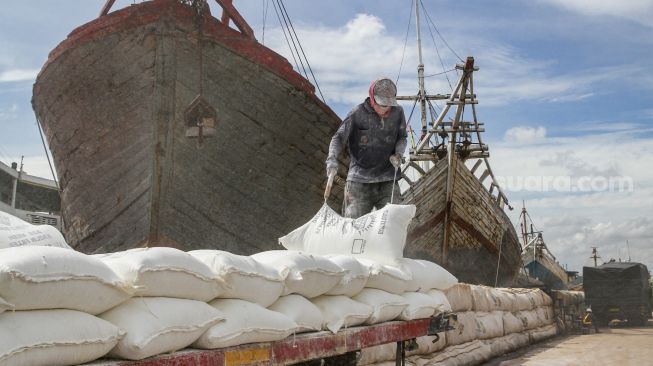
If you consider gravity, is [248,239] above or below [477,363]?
above

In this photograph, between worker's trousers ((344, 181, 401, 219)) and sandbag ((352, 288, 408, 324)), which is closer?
sandbag ((352, 288, 408, 324))

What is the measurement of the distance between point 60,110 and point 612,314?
39.0 feet

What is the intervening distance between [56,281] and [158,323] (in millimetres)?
345

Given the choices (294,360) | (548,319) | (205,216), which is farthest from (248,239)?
(294,360)

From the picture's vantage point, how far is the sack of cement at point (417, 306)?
357cm

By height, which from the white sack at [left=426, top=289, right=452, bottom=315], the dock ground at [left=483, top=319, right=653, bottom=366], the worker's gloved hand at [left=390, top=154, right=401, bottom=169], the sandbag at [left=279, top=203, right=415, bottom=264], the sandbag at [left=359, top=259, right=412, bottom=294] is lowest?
the dock ground at [left=483, top=319, right=653, bottom=366]

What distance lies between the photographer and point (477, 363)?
6.13 m

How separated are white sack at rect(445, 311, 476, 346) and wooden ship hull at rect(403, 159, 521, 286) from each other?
5.67 meters

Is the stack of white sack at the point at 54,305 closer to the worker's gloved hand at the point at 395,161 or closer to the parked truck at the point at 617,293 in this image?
the worker's gloved hand at the point at 395,161

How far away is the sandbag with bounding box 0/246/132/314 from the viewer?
1542 millimetres

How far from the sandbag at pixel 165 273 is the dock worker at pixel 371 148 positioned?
120 inches

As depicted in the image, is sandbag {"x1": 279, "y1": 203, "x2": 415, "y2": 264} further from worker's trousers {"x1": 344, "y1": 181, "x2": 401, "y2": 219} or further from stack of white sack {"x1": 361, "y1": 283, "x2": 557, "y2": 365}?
worker's trousers {"x1": 344, "y1": 181, "x2": 401, "y2": 219}

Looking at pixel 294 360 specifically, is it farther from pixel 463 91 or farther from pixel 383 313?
pixel 463 91

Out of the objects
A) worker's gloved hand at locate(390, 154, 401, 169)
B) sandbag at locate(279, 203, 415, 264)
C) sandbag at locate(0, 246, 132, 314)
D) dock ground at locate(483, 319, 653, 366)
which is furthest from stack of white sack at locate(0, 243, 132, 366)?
dock ground at locate(483, 319, 653, 366)
